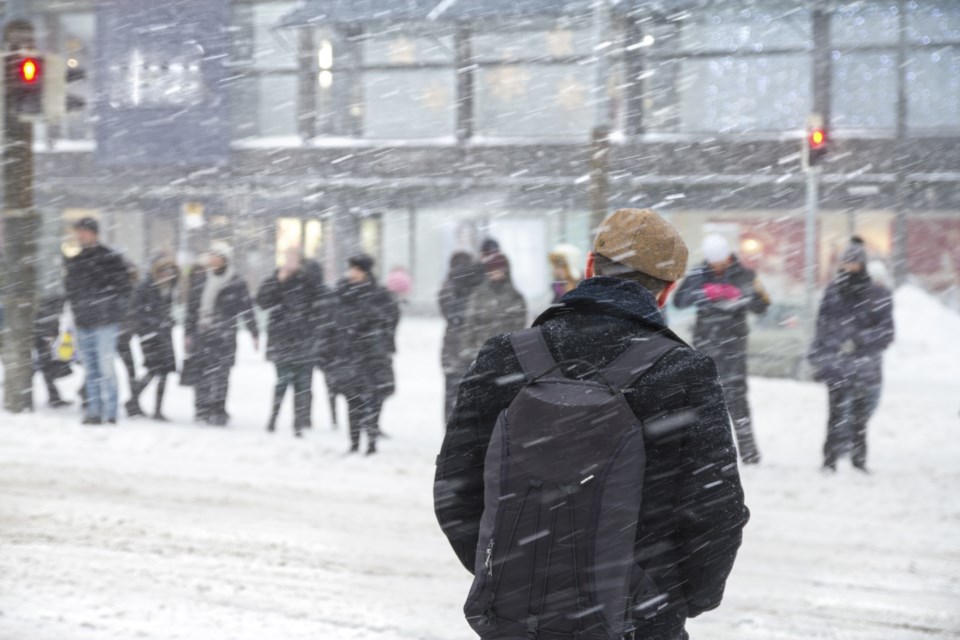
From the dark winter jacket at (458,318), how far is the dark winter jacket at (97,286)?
3.13 metres

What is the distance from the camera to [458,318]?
10.1 metres

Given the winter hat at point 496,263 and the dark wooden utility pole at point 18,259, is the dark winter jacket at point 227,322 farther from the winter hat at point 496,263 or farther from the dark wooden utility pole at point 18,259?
the winter hat at point 496,263

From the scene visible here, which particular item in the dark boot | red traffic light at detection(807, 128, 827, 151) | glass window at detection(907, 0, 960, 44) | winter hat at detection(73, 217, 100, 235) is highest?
glass window at detection(907, 0, 960, 44)

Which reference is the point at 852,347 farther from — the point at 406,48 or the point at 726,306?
the point at 406,48

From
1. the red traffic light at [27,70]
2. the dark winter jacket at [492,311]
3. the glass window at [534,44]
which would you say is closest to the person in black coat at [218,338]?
the red traffic light at [27,70]

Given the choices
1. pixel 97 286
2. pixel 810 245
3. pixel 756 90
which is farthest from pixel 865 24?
pixel 97 286

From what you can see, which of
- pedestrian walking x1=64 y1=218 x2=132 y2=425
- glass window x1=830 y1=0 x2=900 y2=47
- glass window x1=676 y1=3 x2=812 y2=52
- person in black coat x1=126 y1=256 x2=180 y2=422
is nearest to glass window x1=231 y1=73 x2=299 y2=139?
glass window x1=676 y1=3 x2=812 y2=52

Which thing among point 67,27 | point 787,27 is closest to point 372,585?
point 787,27

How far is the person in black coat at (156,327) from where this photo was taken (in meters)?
11.4

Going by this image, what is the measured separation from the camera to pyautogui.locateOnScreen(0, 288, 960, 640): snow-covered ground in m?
4.84

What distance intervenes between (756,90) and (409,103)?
7.88 m

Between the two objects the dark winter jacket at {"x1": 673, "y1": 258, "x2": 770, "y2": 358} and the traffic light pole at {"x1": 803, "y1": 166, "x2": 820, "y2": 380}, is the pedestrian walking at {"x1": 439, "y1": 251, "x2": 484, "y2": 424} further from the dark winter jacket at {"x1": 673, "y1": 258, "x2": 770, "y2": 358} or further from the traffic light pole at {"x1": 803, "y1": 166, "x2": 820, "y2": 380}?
the traffic light pole at {"x1": 803, "y1": 166, "x2": 820, "y2": 380}

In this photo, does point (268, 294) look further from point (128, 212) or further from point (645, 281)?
point (128, 212)

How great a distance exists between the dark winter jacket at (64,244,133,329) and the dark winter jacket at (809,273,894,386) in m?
6.45
